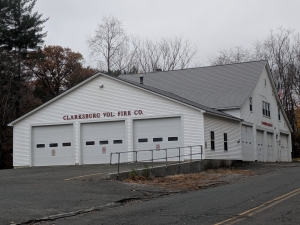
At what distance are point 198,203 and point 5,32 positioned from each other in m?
42.8

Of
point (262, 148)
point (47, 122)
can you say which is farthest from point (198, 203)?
point (262, 148)

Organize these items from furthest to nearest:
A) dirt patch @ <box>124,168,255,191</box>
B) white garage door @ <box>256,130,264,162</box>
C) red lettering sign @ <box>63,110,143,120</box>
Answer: white garage door @ <box>256,130,264,162</box>, red lettering sign @ <box>63,110,143,120</box>, dirt patch @ <box>124,168,255,191</box>

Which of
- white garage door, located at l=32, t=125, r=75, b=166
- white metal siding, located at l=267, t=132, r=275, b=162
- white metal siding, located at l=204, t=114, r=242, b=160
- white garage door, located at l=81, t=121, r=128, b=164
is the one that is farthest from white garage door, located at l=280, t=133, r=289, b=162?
white garage door, located at l=32, t=125, r=75, b=166

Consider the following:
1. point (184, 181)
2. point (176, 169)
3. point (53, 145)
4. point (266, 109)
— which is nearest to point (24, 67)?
point (53, 145)

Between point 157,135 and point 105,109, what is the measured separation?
4175 mm

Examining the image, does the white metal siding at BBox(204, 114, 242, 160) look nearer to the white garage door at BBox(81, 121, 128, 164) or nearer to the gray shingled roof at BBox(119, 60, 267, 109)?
the gray shingled roof at BBox(119, 60, 267, 109)

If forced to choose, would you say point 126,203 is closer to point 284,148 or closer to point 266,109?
point 266,109

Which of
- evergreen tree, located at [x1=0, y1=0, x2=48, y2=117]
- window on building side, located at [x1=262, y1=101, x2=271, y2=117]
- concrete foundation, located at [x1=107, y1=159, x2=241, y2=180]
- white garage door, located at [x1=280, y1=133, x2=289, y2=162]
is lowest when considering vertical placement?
concrete foundation, located at [x1=107, y1=159, x2=241, y2=180]

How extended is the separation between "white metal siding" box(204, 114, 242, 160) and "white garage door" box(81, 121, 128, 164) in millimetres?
5520

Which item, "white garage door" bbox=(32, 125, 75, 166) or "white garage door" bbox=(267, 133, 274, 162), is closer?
"white garage door" bbox=(32, 125, 75, 166)

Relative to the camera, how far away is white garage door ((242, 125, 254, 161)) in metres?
36.1

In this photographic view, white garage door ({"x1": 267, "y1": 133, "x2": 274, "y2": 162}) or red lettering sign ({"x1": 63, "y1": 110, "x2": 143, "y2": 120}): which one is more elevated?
red lettering sign ({"x1": 63, "y1": 110, "x2": 143, "y2": 120})

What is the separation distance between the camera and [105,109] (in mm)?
32125

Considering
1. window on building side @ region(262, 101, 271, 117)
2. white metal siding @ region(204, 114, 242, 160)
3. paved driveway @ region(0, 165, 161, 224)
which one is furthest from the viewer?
window on building side @ region(262, 101, 271, 117)
